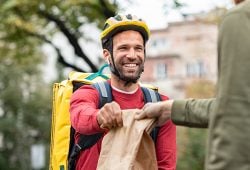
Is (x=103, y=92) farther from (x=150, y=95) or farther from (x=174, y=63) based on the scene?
(x=174, y=63)

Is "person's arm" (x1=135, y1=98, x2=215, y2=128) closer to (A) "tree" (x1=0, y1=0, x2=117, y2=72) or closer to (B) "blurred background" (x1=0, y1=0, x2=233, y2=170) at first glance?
(B) "blurred background" (x1=0, y1=0, x2=233, y2=170)

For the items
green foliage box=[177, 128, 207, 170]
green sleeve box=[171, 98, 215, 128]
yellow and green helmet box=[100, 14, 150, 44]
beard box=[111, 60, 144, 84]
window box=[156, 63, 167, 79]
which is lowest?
window box=[156, 63, 167, 79]

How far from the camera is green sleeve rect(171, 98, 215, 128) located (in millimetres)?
2377

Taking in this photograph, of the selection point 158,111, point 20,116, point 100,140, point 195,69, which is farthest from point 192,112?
point 195,69

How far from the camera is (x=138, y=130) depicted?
9.26 ft

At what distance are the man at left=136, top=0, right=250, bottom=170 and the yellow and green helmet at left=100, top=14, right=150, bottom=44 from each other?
1.35 meters

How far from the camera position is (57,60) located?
12961mm

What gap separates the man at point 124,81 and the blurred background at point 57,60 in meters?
0.56

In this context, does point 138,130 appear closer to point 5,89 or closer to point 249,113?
point 249,113

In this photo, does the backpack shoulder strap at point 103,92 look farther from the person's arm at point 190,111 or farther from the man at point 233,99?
the man at point 233,99

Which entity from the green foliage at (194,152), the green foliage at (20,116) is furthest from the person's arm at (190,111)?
the green foliage at (20,116)

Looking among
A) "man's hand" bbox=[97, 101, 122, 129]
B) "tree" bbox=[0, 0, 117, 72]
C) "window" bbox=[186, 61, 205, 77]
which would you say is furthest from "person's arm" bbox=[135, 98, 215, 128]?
"window" bbox=[186, 61, 205, 77]

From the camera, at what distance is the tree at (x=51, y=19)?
11.0 m

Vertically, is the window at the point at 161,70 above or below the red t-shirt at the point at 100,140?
below
